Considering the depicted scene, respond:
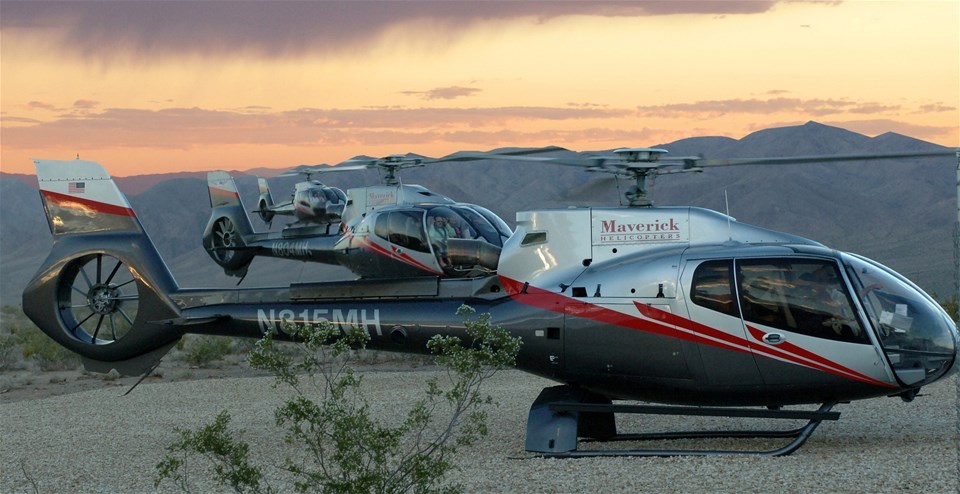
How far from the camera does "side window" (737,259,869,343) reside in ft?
38.2

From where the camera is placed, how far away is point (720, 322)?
12023 mm

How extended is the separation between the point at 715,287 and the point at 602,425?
2.49m

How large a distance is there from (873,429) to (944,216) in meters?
81.6

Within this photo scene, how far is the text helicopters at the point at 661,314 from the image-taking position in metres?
11.7

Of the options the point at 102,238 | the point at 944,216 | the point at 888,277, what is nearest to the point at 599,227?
the point at 888,277

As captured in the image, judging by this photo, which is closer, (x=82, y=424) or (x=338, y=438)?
(x=338, y=438)

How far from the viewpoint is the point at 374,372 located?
24438mm

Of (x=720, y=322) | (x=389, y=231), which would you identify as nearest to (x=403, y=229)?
(x=389, y=231)

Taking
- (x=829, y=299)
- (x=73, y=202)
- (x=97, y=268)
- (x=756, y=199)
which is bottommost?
(x=756, y=199)

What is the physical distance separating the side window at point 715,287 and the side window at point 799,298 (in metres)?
0.11

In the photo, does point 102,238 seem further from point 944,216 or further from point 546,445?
point 944,216

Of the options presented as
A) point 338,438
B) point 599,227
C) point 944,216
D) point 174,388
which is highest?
point 599,227

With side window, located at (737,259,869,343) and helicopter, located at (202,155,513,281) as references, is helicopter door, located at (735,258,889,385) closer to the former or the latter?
side window, located at (737,259,869,343)

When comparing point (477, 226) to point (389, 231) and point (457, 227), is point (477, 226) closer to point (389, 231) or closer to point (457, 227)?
point (457, 227)
